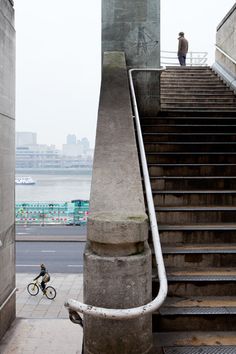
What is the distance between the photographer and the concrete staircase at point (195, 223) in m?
2.83

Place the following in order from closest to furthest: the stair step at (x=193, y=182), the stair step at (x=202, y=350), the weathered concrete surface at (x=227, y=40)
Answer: the stair step at (x=202, y=350)
the stair step at (x=193, y=182)
the weathered concrete surface at (x=227, y=40)

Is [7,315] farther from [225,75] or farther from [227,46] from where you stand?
[227,46]

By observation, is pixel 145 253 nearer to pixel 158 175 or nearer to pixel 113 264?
pixel 113 264

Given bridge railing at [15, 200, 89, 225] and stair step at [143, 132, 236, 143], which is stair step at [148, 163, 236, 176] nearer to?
stair step at [143, 132, 236, 143]

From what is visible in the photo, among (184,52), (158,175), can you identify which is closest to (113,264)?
(158,175)

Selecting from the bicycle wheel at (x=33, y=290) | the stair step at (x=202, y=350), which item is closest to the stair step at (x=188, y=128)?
the stair step at (x=202, y=350)

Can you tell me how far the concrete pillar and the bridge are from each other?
0.07 ft

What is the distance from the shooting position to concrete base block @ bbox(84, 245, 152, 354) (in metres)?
2.25

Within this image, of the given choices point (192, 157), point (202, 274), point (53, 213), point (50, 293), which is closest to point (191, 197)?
point (192, 157)

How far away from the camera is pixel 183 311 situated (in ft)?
9.36

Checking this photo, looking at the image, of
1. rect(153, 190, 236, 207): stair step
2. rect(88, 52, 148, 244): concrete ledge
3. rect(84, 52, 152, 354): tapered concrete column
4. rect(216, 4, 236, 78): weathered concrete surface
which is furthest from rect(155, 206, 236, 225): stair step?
rect(216, 4, 236, 78): weathered concrete surface

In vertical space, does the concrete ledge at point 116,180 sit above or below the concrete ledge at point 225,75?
below

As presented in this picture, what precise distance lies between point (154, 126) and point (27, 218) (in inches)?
983

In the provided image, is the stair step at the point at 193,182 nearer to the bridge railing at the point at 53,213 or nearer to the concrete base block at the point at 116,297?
the concrete base block at the point at 116,297
